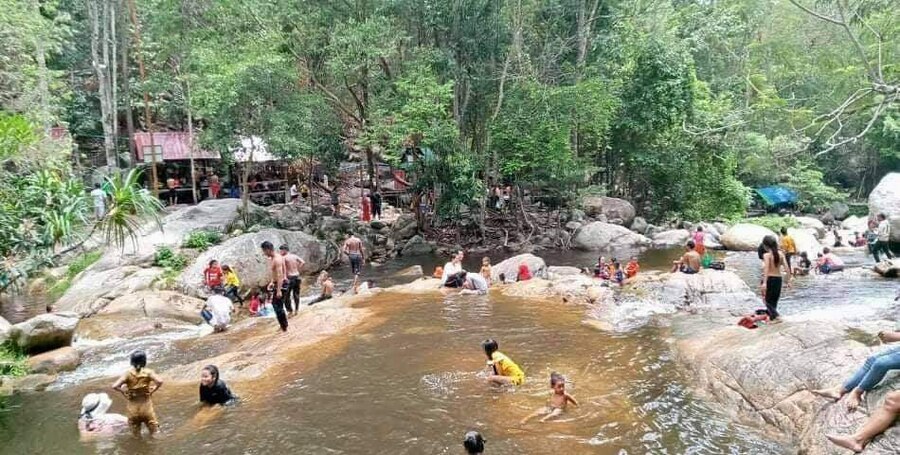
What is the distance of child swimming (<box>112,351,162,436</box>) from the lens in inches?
317

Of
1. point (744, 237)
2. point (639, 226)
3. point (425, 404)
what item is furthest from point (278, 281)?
point (639, 226)

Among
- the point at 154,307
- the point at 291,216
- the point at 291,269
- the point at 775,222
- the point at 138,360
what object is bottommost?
the point at 154,307

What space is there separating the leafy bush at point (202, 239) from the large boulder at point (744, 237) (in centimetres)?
2042

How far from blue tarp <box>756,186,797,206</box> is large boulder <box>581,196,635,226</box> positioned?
335 inches

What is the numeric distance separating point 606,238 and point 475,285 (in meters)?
12.4

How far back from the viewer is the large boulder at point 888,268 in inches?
696

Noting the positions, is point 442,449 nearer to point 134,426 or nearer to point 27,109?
point 134,426

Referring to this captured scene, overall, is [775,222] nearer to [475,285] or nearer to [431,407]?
[475,285]

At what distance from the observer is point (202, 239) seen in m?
21.7

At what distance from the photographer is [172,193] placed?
30.0 m

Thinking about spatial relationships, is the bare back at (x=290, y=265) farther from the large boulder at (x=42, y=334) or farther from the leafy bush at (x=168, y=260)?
the leafy bush at (x=168, y=260)

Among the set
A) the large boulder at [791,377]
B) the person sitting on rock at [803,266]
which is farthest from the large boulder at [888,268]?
the large boulder at [791,377]

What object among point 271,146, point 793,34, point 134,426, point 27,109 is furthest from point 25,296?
point 793,34

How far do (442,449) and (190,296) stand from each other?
41.5 feet
